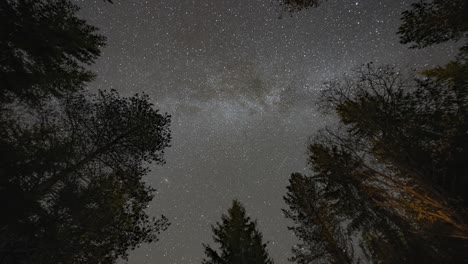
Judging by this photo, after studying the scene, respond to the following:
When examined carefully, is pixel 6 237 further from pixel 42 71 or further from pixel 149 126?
pixel 149 126

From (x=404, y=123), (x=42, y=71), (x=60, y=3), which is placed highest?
(x=60, y=3)

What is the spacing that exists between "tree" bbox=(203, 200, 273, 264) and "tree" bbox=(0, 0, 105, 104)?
32.3 feet

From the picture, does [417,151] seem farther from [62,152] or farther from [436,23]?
[62,152]

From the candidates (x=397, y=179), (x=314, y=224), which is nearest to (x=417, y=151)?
(x=397, y=179)

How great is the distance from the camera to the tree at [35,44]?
571 cm

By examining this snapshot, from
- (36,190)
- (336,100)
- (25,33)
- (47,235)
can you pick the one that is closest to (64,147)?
(36,190)

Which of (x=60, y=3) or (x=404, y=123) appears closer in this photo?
(x=60, y=3)

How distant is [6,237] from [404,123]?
11.9 m

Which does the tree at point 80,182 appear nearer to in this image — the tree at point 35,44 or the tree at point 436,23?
the tree at point 35,44

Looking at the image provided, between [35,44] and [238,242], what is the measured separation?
11.4 m

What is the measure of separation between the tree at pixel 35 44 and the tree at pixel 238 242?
9.85m

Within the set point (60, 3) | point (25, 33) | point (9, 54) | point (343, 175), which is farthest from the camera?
point (343, 175)

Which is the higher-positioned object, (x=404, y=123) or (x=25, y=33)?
(x=25, y=33)

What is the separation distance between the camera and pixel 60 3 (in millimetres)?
6844
